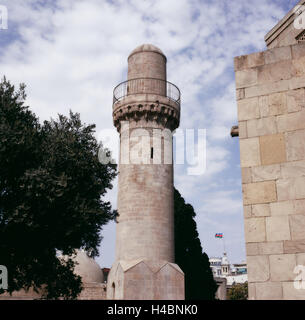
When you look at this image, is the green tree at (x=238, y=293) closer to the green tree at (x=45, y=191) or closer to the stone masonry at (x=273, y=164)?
the green tree at (x=45, y=191)

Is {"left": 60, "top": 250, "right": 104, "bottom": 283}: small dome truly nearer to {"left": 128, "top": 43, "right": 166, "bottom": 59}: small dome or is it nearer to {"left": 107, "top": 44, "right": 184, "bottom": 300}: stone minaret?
{"left": 107, "top": 44, "right": 184, "bottom": 300}: stone minaret

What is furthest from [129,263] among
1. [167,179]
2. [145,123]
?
[145,123]

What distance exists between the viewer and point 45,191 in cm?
1412

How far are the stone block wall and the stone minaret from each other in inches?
740

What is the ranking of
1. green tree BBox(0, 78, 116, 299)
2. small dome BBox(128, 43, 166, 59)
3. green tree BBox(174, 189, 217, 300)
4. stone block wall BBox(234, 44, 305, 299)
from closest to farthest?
stone block wall BBox(234, 44, 305, 299), green tree BBox(0, 78, 116, 299), small dome BBox(128, 43, 166, 59), green tree BBox(174, 189, 217, 300)

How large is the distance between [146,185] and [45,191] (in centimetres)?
1267

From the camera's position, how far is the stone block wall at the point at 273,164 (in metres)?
6.36

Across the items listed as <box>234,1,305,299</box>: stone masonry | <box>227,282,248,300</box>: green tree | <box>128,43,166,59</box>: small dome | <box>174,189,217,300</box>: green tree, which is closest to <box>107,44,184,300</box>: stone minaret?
<box>128,43,166,59</box>: small dome

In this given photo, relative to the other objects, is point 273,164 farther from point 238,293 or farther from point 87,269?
point 238,293

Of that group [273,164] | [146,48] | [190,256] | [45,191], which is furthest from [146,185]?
[273,164]

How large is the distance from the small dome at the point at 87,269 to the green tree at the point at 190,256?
852 cm

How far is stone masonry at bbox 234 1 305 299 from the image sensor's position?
20.9 ft

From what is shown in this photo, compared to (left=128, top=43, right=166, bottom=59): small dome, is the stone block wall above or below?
below
